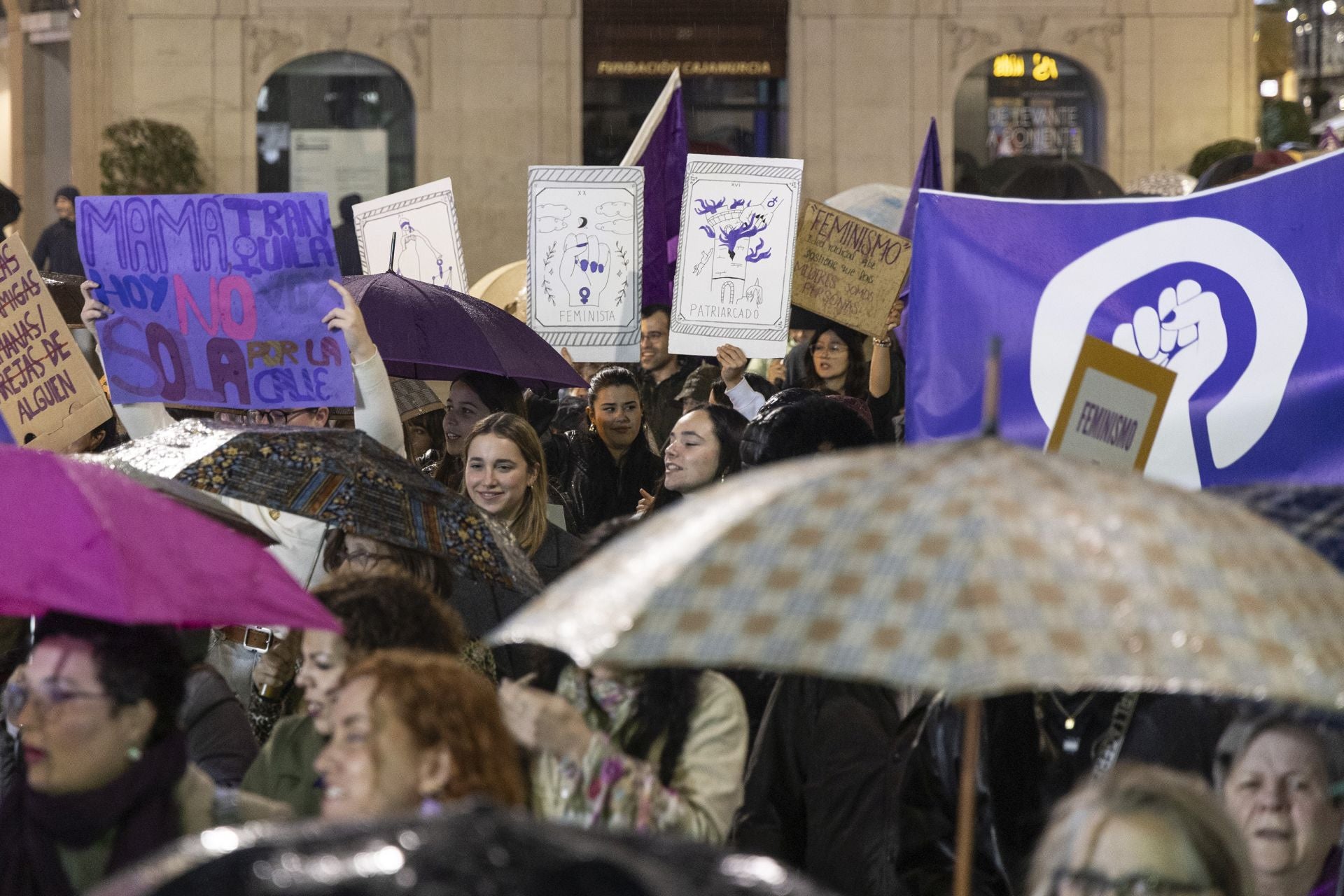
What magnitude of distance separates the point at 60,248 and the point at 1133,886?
15.2m

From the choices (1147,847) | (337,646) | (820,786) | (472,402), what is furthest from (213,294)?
A: (1147,847)

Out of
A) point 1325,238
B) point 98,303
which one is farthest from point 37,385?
point 1325,238

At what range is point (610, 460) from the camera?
313 inches

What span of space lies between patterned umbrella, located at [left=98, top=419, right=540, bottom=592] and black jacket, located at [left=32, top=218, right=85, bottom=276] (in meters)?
12.1

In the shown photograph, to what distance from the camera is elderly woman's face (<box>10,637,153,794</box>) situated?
337cm

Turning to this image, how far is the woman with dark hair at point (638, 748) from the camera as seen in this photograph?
352 cm

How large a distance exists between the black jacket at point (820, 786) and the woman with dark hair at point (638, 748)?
1.59 ft

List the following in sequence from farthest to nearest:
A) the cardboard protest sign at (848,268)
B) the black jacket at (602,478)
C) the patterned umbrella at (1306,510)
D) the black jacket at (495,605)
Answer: the cardboard protest sign at (848,268) → the black jacket at (602,478) → the black jacket at (495,605) → the patterned umbrella at (1306,510)

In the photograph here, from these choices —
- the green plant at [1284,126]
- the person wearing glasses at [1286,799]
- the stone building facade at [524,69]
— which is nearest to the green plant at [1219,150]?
the green plant at [1284,126]

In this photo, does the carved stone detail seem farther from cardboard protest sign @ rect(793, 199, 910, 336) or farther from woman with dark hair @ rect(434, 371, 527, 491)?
woman with dark hair @ rect(434, 371, 527, 491)

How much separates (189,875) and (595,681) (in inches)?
77.2

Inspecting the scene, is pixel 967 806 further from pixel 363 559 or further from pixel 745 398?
pixel 745 398

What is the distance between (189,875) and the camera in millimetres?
1833

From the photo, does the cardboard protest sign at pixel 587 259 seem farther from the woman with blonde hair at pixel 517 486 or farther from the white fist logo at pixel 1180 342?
the white fist logo at pixel 1180 342
